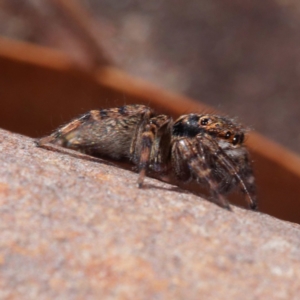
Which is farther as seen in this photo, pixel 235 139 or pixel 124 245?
pixel 235 139

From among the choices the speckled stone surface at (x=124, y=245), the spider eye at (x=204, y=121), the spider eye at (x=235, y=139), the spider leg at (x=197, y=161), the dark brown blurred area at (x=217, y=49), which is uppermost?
the dark brown blurred area at (x=217, y=49)

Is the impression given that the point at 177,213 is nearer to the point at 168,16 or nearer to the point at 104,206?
the point at 104,206

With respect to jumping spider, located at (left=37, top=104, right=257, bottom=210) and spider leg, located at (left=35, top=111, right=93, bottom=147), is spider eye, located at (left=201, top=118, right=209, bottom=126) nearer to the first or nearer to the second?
jumping spider, located at (left=37, top=104, right=257, bottom=210)

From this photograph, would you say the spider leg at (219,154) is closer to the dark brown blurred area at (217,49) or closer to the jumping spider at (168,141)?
the jumping spider at (168,141)

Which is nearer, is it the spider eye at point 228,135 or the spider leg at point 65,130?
the spider leg at point 65,130

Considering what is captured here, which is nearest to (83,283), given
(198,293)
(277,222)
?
(198,293)

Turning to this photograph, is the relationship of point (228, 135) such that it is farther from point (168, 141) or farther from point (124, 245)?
point (124, 245)

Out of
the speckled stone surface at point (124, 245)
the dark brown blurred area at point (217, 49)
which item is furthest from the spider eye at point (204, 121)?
the dark brown blurred area at point (217, 49)

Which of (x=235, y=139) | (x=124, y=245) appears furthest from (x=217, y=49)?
(x=124, y=245)
